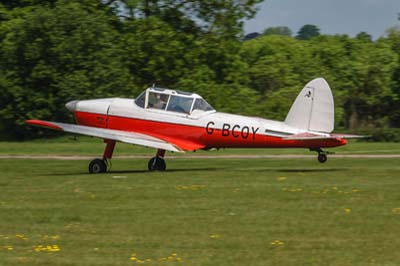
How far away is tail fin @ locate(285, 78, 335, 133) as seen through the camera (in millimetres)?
23234

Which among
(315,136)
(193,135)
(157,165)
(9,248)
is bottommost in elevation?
(9,248)

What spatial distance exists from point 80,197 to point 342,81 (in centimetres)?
4883

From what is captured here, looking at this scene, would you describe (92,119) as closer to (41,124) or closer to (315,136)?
(41,124)

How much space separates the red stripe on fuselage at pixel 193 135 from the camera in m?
23.2

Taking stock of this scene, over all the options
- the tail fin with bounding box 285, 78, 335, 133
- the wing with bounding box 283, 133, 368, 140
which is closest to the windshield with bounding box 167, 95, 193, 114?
the tail fin with bounding box 285, 78, 335, 133

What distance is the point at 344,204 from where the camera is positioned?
53.2 feet

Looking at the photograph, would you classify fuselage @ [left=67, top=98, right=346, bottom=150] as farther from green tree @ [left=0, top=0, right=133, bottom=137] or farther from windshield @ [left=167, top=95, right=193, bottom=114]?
green tree @ [left=0, top=0, right=133, bottom=137]

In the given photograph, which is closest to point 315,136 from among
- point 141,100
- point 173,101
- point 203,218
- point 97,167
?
point 173,101

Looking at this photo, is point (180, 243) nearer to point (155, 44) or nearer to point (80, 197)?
point (80, 197)

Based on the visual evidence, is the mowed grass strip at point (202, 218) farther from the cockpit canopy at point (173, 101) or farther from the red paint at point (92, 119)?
the red paint at point (92, 119)

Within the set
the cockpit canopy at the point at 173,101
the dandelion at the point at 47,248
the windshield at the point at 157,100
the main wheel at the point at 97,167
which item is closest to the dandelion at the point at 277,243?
the dandelion at the point at 47,248

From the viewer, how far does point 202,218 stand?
14.7 metres

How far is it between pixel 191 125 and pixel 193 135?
277 mm

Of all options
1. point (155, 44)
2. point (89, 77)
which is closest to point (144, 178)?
point (89, 77)
